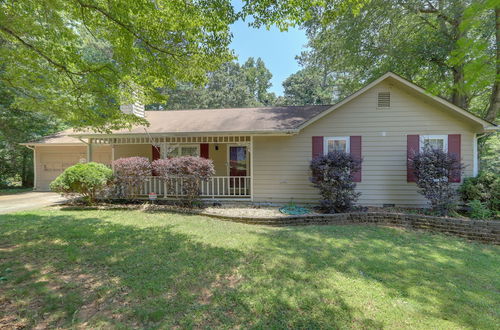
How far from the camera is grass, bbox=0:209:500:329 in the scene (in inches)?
102

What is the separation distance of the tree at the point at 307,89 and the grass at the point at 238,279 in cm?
2874

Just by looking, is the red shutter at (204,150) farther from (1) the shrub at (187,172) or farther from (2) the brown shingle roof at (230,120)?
(1) the shrub at (187,172)

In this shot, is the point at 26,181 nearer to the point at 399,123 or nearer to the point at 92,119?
the point at 92,119

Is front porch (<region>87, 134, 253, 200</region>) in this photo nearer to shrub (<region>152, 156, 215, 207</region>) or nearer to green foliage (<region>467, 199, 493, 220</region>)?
shrub (<region>152, 156, 215, 207</region>)

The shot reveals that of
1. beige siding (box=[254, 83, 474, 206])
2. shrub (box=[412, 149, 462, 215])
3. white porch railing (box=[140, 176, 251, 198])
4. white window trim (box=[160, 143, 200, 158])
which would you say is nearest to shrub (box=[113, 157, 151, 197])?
white porch railing (box=[140, 176, 251, 198])

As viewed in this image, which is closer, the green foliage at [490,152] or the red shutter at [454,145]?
the red shutter at [454,145]

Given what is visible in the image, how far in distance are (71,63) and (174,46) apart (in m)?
2.43

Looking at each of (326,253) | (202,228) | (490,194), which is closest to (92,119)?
(202,228)

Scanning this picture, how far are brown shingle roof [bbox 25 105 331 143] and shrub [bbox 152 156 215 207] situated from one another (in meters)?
1.50

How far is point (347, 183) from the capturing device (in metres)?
7.28

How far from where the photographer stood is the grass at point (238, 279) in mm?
2592

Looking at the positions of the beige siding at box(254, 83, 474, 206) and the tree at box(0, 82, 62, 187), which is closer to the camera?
the beige siding at box(254, 83, 474, 206)

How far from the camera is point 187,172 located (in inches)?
313

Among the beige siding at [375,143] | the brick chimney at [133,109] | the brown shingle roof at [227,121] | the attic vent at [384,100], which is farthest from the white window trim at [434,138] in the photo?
the brick chimney at [133,109]
